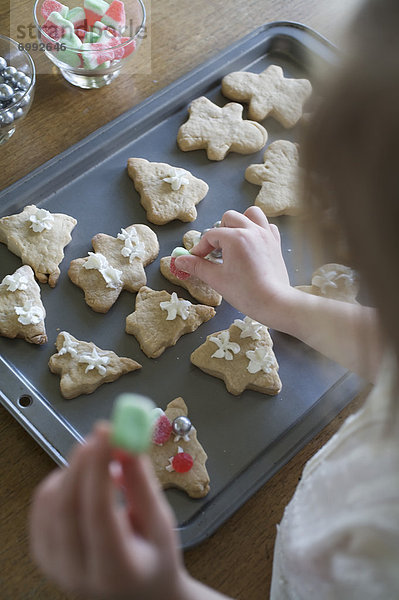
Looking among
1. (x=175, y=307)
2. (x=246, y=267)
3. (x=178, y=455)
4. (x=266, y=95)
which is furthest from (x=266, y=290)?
(x=266, y=95)

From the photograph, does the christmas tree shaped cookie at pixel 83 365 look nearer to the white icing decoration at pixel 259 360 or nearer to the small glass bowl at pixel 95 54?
the white icing decoration at pixel 259 360

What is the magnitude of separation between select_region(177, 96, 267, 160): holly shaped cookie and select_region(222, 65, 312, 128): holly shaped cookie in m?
0.03

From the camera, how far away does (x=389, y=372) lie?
57cm

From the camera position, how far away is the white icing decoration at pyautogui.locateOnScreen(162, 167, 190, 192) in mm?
1038

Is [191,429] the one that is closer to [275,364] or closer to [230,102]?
[275,364]

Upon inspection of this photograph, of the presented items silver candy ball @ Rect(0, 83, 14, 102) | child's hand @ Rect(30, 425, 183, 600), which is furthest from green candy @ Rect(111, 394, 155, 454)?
silver candy ball @ Rect(0, 83, 14, 102)

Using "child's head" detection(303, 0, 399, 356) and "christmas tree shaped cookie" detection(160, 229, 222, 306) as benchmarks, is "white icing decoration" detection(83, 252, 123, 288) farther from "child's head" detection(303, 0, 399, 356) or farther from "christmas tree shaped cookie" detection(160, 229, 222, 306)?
"child's head" detection(303, 0, 399, 356)

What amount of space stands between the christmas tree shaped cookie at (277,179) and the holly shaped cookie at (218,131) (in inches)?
1.5

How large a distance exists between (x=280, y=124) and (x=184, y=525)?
74 centimetres

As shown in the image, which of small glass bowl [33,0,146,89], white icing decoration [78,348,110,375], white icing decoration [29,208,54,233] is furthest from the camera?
small glass bowl [33,0,146,89]

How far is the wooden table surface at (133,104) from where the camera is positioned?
0.76 metres

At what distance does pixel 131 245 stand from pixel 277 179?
286mm

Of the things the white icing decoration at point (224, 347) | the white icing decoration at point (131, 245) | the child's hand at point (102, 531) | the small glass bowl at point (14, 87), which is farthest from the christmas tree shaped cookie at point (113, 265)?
the child's hand at point (102, 531)

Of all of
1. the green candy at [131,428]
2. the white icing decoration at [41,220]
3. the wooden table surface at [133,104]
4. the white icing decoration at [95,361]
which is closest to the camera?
the green candy at [131,428]
